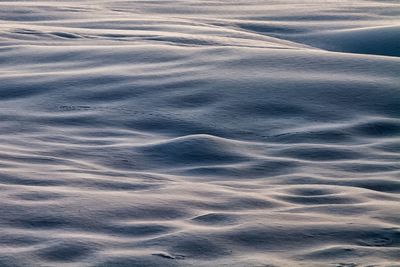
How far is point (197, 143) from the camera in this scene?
3158 mm

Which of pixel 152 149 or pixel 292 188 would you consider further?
pixel 152 149

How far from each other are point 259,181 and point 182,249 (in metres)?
0.77

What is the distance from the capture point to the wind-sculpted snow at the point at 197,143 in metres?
2.13

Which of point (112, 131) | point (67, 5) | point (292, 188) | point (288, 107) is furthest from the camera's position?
point (67, 5)

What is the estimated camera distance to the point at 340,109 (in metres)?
3.78

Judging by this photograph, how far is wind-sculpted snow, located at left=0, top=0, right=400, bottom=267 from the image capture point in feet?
6.99

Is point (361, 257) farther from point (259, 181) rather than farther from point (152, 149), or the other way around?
point (152, 149)

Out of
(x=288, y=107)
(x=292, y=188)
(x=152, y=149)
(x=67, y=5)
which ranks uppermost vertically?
(x=67, y=5)

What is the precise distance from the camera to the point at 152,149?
316 cm

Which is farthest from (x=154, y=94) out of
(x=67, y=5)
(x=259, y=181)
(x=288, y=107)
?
(x=67, y=5)

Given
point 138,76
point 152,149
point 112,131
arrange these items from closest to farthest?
point 152,149, point 112,131, point 138,76

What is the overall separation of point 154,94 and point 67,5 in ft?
10.0

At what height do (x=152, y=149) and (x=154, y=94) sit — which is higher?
(x=154, y=94)

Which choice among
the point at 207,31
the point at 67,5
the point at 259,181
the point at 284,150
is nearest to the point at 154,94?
the point at 284,150
